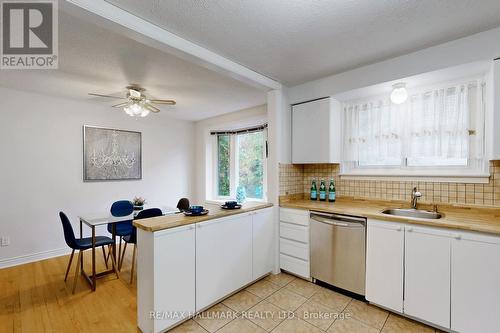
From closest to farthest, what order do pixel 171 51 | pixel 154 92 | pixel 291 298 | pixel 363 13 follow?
pixel 363 13 < pixel 171 51 < pixel 291 298 < pixel 154 92

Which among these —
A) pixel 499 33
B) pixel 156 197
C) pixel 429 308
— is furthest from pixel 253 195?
pixel 499 33

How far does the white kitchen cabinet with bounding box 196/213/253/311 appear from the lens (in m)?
Answer: 1.95

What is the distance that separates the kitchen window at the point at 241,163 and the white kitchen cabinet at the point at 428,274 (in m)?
2.40

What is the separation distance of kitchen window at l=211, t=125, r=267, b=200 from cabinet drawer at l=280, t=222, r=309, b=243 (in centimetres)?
131

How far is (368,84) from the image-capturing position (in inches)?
91.5

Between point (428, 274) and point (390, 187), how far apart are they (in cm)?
96

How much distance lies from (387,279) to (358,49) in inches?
79.9

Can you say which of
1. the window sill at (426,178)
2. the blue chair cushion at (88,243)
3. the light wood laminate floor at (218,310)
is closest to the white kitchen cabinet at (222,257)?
the light wood laminate floor at (218,310)

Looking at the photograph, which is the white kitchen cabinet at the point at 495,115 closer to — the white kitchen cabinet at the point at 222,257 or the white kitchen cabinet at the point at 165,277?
the white kitchen cabinet at the point at 222,257

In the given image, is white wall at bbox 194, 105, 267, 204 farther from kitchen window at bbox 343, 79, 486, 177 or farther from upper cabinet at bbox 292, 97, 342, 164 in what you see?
kitchen window at bbox 343, 79, 486, 177

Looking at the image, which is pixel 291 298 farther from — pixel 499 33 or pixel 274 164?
pixel 499 33

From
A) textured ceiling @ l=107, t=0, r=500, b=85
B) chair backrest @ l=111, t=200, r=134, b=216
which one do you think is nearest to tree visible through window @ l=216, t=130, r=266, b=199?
chair backrest @ l=111, t=200, r=134, b=216

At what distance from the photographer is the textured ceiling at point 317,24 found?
1463mm

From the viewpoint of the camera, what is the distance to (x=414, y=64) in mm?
2055
